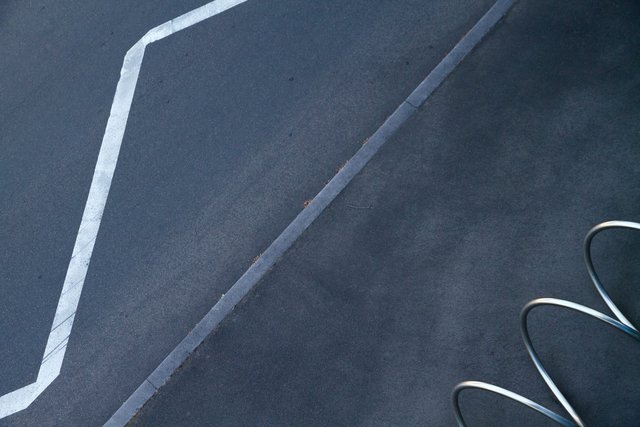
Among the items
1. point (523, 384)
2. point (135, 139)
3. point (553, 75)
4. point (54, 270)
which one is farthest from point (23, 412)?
point (553, 75)

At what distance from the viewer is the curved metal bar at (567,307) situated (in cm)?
538

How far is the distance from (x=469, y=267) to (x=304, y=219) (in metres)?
1.85

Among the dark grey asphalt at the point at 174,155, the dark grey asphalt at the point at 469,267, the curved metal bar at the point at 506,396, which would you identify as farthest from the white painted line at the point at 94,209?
the curved metal bar at the point at 506,396

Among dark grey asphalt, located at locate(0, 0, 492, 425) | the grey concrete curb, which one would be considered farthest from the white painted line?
the grey concrete curb

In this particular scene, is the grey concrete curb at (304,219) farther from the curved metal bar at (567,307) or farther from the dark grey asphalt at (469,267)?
the curved metal bar at (567,307)

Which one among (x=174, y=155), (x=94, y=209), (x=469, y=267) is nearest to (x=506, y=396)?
(x=469, y=267)

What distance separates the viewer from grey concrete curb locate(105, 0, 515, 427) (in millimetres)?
7254

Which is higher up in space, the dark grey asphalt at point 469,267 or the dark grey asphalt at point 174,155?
the dark grey asphalt at point 174,155

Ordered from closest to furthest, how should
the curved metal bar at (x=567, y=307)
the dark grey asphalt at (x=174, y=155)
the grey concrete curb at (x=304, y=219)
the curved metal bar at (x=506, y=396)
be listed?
the curved metal bar at (x=506, y=396) < the curved metal bar at (x=567, y=307) < the grey concrete curb at (x=304, y=219) < the dark grey asphalt at (x=174, y=155)

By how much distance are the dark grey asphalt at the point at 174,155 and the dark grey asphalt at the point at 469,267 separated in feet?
2.01

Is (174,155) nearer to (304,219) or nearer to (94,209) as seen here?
(94,209)

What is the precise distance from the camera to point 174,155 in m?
8.77

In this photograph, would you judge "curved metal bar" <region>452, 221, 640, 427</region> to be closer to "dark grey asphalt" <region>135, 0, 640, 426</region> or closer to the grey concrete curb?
"dark grey asphalt" <region>135, 0, 640, 426</region>

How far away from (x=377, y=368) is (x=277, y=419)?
1058 mm
